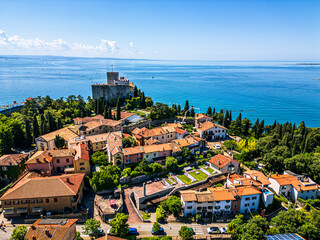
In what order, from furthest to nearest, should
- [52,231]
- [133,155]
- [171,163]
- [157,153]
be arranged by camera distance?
[157,153] → [133,155] → [171,163] → [52,231]

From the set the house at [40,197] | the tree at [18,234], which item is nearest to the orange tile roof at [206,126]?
the house at [40,197]

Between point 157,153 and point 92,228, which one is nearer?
point 92,228

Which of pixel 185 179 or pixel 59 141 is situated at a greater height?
pixel 59 141

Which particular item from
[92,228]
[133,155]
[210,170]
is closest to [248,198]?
[210,170]

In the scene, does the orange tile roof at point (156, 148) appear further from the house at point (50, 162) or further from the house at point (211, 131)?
the house at point (211, 131)

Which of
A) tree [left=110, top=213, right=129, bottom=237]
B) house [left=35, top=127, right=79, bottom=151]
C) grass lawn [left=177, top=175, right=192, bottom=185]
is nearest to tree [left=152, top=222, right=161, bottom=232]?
tree [left=110, top=213, right=129, bottom=237]

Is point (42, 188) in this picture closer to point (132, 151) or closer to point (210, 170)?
point (132, 151)
